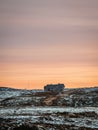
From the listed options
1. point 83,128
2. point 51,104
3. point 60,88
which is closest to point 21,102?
point 51,104

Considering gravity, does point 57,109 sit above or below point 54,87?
below

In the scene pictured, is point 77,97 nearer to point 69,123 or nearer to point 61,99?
point 61,99

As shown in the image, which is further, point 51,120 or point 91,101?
point 91,101

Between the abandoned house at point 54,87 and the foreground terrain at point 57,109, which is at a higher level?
the abandoned house at point 54,87

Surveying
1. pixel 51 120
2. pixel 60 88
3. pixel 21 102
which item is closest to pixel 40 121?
pixel 51 120

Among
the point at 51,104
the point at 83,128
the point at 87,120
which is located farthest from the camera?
the point at 51,104

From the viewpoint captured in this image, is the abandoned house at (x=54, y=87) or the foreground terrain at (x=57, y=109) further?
the abandoned house at (x=54, y=87)

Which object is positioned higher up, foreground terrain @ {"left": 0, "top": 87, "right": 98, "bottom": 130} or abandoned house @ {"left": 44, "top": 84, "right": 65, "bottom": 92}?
abandoned house @ {"left": 44, "top": 84, "right": 65, "bottom": 92}

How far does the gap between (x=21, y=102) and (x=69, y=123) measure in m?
60.4

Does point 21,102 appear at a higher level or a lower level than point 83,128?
higher

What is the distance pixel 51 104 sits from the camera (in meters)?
121

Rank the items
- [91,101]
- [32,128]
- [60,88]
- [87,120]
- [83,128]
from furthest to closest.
Result: 1. [60,88]
2. [91,101]
3. [87,120]
4. [83,128]
5. [32,128]

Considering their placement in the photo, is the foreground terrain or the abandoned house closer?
the foreground terrain

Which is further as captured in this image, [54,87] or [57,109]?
[54,87]
